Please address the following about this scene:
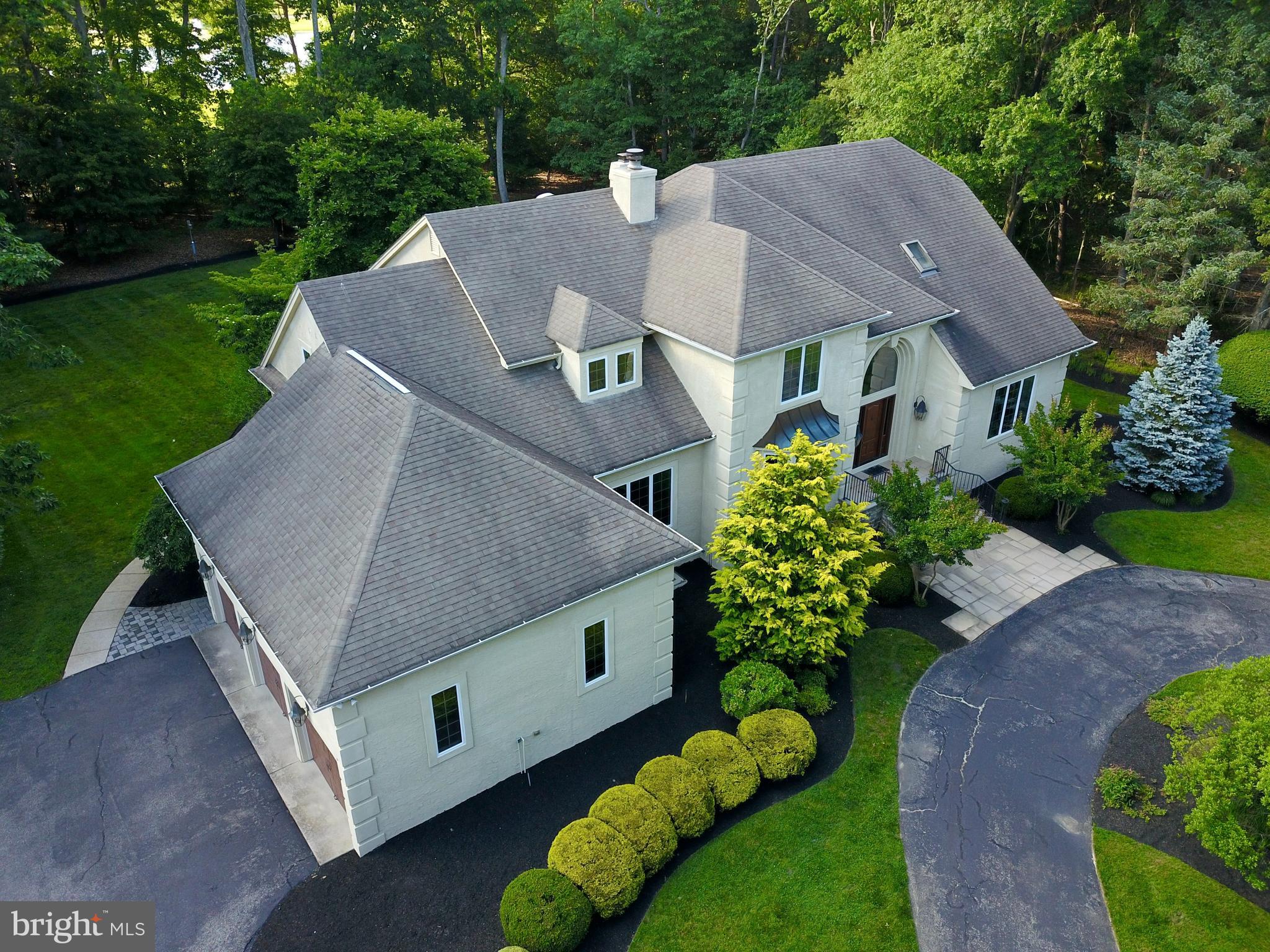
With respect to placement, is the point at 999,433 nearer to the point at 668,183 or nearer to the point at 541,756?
the point at 668,183

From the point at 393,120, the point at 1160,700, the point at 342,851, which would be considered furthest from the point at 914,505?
the point at 393,120

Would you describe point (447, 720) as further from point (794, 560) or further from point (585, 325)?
point (585, 325)

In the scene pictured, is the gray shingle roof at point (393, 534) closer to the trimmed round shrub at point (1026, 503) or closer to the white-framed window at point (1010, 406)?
the trimmed round shrub at point (1026, 503)

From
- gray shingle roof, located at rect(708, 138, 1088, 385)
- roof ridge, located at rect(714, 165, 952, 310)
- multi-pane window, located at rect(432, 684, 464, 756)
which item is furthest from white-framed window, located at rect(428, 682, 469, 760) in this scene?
roof ridge, located at rect(714, 165, 952, 310)

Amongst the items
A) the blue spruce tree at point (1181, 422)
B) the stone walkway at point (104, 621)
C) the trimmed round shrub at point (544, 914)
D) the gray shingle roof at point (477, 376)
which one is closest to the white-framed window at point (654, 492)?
the gray shingle roof at point (477, 376)

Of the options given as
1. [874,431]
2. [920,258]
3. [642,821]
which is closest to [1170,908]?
[642,821]

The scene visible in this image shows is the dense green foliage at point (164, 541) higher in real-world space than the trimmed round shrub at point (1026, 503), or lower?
higher
